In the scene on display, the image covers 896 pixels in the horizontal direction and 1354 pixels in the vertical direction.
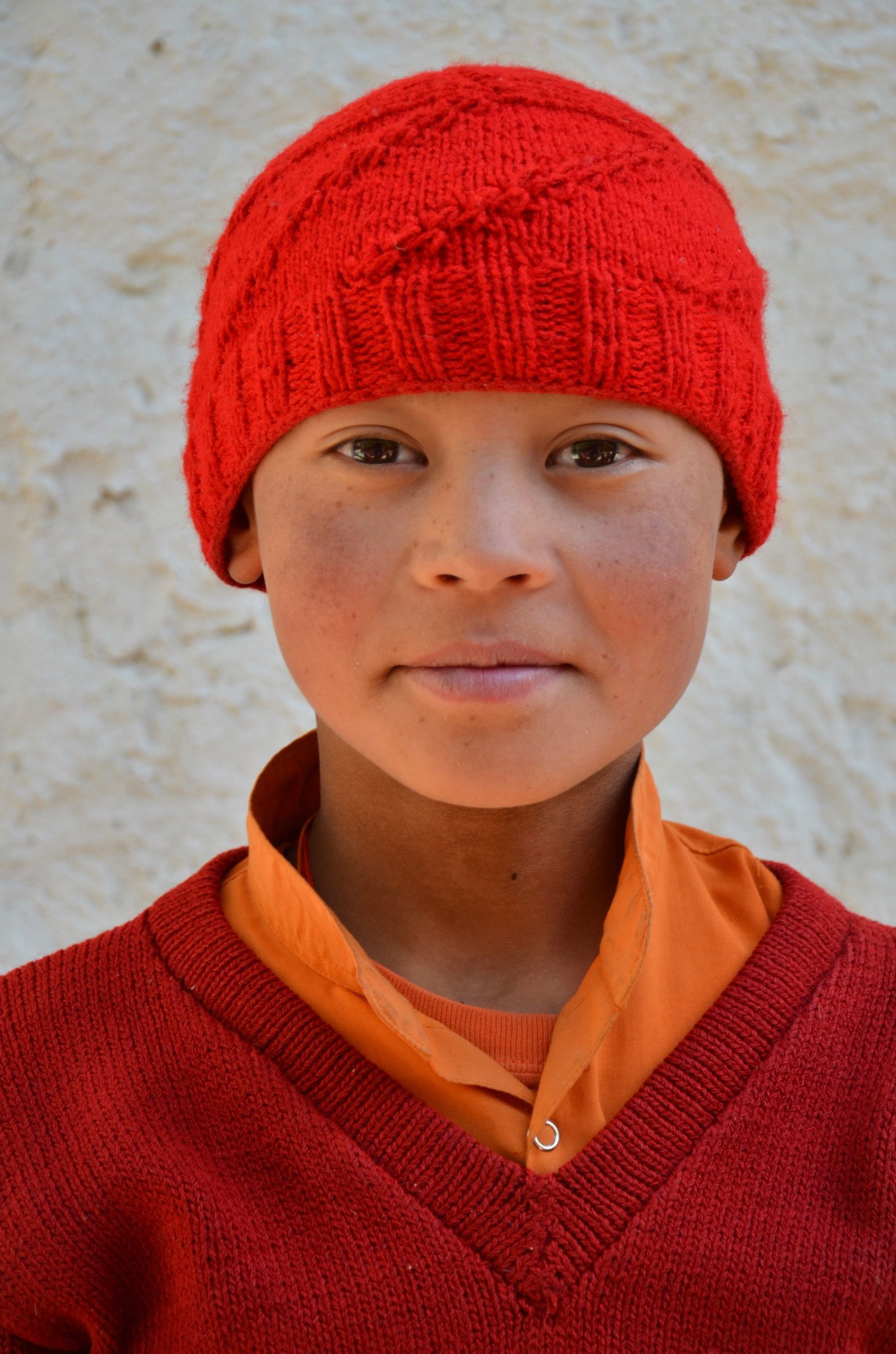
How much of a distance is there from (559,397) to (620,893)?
0.40 metres

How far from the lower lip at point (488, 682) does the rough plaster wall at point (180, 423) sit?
2.58 ft

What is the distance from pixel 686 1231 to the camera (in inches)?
38.9

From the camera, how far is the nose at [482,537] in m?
0.93

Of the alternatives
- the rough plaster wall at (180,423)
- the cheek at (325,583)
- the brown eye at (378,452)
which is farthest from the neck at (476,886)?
the rough plaster wall at (180,423)

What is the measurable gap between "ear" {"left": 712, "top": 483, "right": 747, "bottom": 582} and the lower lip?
0.90 ft

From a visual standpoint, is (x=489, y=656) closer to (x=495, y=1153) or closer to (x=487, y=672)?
(x=487, y=672)

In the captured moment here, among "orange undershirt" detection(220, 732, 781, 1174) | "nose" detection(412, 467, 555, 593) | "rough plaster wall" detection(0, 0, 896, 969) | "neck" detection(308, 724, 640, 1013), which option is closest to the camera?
"nose" detection(412, 467, 555, 593)

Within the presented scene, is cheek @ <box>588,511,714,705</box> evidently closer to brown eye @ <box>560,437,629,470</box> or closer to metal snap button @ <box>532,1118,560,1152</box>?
brown eye @ <box>560,437,629,470</box>

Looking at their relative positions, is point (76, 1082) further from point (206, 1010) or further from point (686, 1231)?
point (686, 1231)

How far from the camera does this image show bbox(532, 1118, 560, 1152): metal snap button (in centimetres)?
102

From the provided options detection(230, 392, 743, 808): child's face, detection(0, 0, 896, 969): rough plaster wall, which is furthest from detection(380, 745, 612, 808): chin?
detection(0, 0, 896, 969): rough plaster wall

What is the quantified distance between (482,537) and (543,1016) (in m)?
0.39

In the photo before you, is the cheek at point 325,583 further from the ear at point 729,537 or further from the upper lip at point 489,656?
the ear at point 729,537

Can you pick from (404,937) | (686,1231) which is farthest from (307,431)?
(686,1231)
